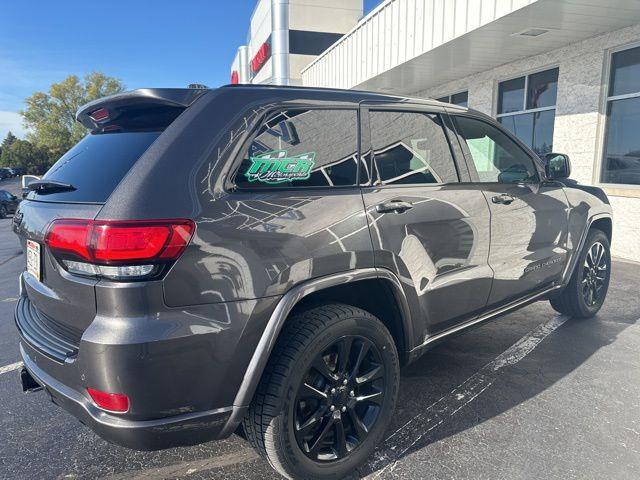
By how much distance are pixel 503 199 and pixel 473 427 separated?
4.80 ft

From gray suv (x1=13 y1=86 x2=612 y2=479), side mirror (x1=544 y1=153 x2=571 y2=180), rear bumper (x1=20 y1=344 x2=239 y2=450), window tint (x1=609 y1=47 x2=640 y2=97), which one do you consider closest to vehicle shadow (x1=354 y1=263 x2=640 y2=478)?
gray suv (x1=13 y1=86 x2=612 y2=479)

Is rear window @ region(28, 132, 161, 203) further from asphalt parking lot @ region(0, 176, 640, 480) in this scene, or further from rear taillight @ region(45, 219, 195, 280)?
asphalt parking lot @ region(0, 176, 640, 480)

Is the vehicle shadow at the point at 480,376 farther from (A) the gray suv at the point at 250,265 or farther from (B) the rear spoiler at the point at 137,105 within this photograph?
(B) the rear spoiler at the point at 137,105

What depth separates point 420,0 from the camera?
28.6 feet

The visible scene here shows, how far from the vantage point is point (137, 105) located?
2.17 metres

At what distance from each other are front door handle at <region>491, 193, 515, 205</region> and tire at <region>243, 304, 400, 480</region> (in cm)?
129

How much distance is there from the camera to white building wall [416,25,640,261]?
283 inches

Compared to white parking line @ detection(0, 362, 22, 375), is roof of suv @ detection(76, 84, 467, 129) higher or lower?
higher

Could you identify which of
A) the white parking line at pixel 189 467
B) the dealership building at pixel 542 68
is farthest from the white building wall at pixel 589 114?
the white parking line at pixel 189 467

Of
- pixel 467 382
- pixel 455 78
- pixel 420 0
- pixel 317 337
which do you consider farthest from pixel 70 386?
pixel 455 78

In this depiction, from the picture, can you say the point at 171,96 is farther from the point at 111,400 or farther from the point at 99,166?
the point at 111,400

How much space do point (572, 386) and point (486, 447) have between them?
109 cm

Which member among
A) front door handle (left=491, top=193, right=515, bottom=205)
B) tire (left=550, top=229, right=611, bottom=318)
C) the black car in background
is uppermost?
front door handle (left=491, top=193, right=515, bottom=205)

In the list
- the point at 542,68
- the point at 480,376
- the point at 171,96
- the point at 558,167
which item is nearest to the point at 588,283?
the point at 558,167
